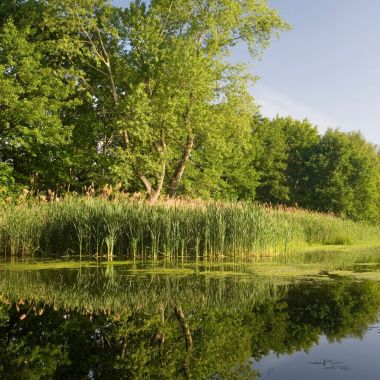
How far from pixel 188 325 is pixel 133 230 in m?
7.11

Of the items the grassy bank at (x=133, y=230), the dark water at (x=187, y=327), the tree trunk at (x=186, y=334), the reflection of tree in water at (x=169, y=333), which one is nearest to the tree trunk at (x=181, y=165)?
the grassy bank at (x=133, y=230)

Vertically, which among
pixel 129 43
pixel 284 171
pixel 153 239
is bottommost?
pixel 153 239

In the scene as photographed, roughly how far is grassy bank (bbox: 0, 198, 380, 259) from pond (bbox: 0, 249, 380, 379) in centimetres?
288

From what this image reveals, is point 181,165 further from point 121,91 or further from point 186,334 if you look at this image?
Answer: point 186,334

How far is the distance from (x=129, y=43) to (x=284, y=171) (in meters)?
20.2

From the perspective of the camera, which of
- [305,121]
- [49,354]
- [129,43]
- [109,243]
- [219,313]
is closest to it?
[49,354]

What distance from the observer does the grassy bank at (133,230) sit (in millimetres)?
12234

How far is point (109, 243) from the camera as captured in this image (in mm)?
11898

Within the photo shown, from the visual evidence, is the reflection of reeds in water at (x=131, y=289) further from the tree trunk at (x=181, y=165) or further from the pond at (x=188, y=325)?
the tree trunk at (x=181, y=165)

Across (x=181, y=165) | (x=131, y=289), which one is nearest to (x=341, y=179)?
(x=181, y=165)

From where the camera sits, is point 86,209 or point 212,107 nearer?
point 86,209

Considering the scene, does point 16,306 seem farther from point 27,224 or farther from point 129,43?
point 129,43

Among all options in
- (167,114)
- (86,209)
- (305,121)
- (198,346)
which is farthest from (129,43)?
(305,121)

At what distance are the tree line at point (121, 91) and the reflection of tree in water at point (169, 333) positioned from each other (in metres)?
13.9
